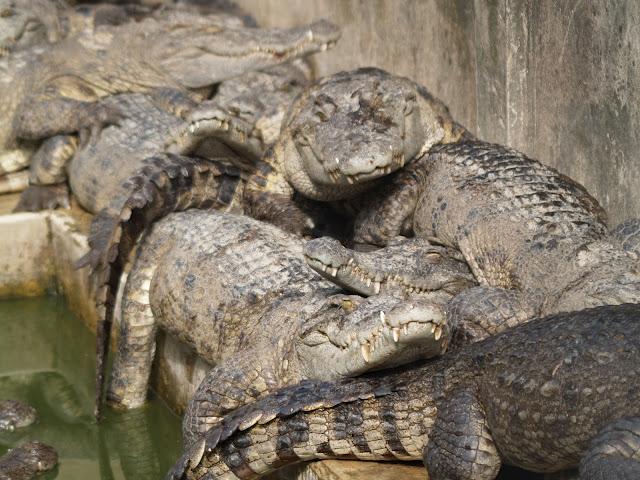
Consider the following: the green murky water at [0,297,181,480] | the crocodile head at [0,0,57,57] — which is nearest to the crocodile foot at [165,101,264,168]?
the green murky water at [0,297,181,480]

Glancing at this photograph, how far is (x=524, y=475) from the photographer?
12.1ft

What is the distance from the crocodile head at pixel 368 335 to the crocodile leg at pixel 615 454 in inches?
27.6

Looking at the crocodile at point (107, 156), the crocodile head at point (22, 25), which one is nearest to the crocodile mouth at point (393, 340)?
the crocodile at point (107, 156)

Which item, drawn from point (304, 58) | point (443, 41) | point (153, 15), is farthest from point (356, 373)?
point (153, 15)

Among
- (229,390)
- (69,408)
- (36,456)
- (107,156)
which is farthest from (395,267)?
(107,156)

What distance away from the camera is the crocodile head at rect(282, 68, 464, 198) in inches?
185

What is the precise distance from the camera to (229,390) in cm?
430

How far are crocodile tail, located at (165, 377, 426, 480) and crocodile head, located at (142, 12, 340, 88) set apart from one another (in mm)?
4080

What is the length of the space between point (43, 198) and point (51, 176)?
197 mm

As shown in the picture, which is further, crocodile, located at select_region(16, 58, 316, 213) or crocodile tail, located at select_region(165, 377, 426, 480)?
crocodile, located at select_region(16, 58, 316, 213)

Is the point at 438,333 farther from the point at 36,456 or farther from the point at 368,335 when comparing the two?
the point at 36,456

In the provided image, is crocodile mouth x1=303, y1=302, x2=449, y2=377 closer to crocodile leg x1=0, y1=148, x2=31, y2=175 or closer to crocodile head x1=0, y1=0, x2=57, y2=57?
crocodile leg x1=0, y1=148, x2=31, y2=175

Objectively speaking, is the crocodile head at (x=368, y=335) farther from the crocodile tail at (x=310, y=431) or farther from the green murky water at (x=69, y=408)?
the green murky water at (x=69, y=408)

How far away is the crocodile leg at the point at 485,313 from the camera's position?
13.5 ft
